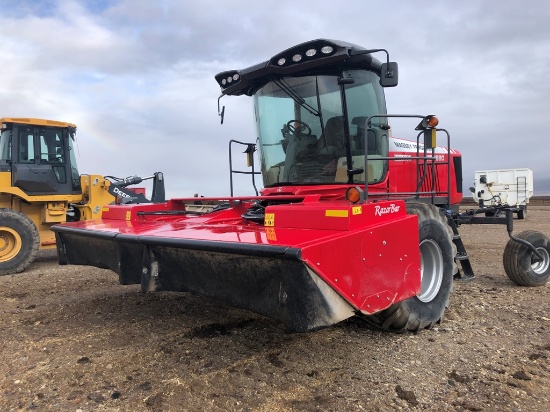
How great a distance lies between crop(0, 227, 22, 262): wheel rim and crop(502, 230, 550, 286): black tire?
7512mm

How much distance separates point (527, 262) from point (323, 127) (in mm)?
3303

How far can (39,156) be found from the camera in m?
8.99

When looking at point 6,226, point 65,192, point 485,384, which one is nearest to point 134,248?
point 485,384

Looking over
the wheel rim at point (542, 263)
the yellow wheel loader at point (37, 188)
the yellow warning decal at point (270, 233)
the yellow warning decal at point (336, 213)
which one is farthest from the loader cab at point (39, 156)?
the wheel rim at point (542, 263)

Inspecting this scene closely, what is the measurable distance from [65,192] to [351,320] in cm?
705

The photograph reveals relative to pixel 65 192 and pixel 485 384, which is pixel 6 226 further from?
pixel 485 384

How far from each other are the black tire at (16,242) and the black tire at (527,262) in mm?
7351

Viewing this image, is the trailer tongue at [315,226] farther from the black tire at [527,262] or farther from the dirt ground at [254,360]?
the dirt ground at [254,360]

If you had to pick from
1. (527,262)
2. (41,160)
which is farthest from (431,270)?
(41,160)

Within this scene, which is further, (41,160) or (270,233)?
(41,160)

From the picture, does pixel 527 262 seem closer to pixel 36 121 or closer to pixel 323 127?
pixel 323 127

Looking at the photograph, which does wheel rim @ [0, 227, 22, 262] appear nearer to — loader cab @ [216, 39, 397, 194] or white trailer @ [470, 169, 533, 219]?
loader cab @ [216, 39, 397, 194]

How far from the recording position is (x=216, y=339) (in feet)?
12.6

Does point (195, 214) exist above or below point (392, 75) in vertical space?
below
